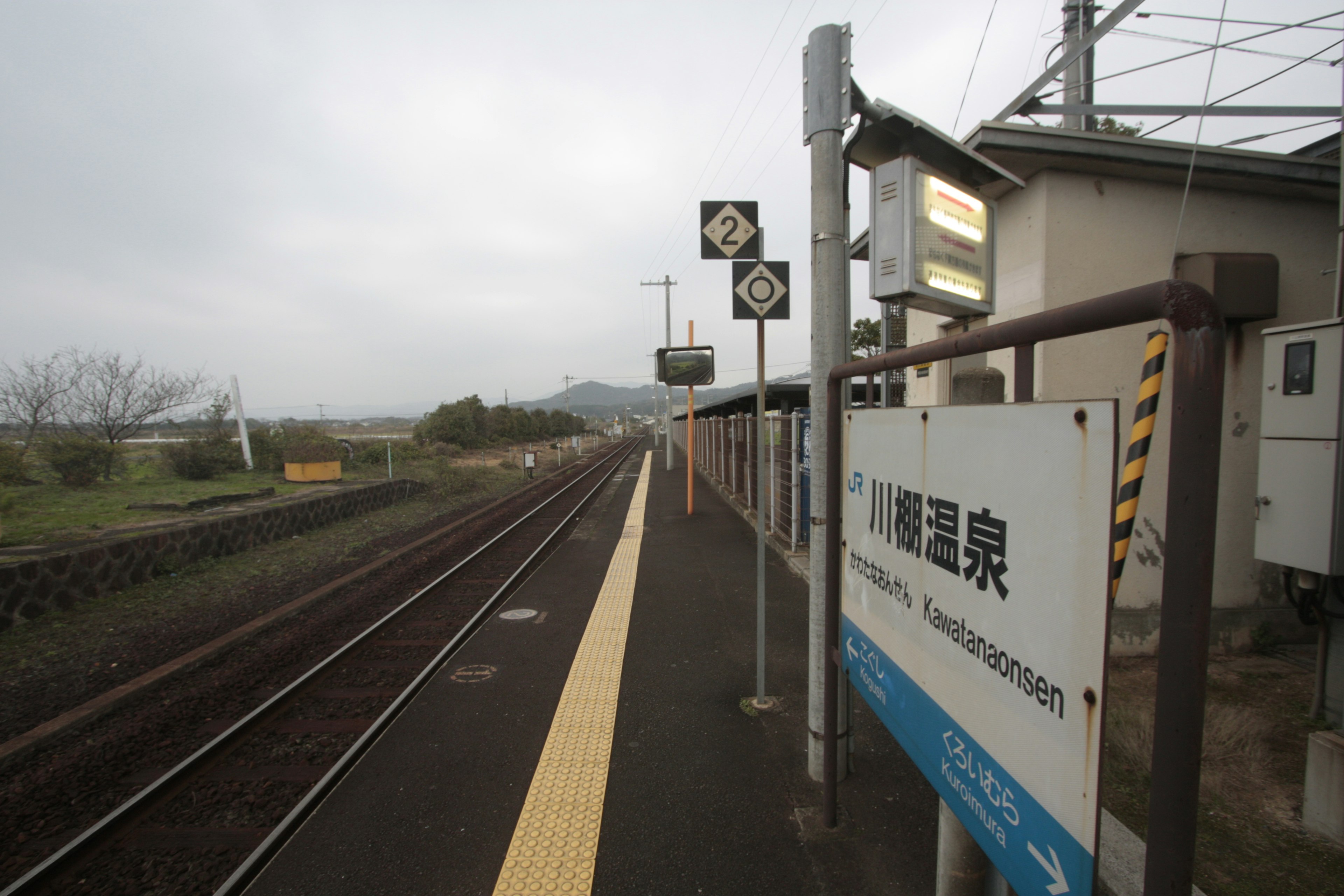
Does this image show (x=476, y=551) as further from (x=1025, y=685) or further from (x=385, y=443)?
(x=385, y=443)

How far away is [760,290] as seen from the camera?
11.2ft

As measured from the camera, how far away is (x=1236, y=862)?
236cm

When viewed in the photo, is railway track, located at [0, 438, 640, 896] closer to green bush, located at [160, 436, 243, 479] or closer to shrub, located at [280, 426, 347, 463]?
shrub, located at [280, 426, 347, 463]

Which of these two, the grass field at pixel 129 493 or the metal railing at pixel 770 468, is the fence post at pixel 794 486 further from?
the grass field at pixel 129 493

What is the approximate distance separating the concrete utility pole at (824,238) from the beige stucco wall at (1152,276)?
252cm

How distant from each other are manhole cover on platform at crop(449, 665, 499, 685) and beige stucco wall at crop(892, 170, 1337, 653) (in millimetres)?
4666

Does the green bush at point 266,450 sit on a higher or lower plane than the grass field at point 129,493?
higher

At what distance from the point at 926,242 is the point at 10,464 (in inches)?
630

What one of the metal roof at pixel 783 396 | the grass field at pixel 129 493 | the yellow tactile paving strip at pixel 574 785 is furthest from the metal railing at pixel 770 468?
the grass field at pixel 129 493

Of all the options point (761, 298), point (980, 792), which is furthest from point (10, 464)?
point (980, 792)

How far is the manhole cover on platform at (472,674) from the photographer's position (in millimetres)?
4184

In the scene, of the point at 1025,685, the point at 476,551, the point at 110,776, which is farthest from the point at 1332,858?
the point at 476,551

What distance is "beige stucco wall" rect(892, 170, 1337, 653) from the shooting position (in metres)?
4.30

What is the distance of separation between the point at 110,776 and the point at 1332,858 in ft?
19.9
